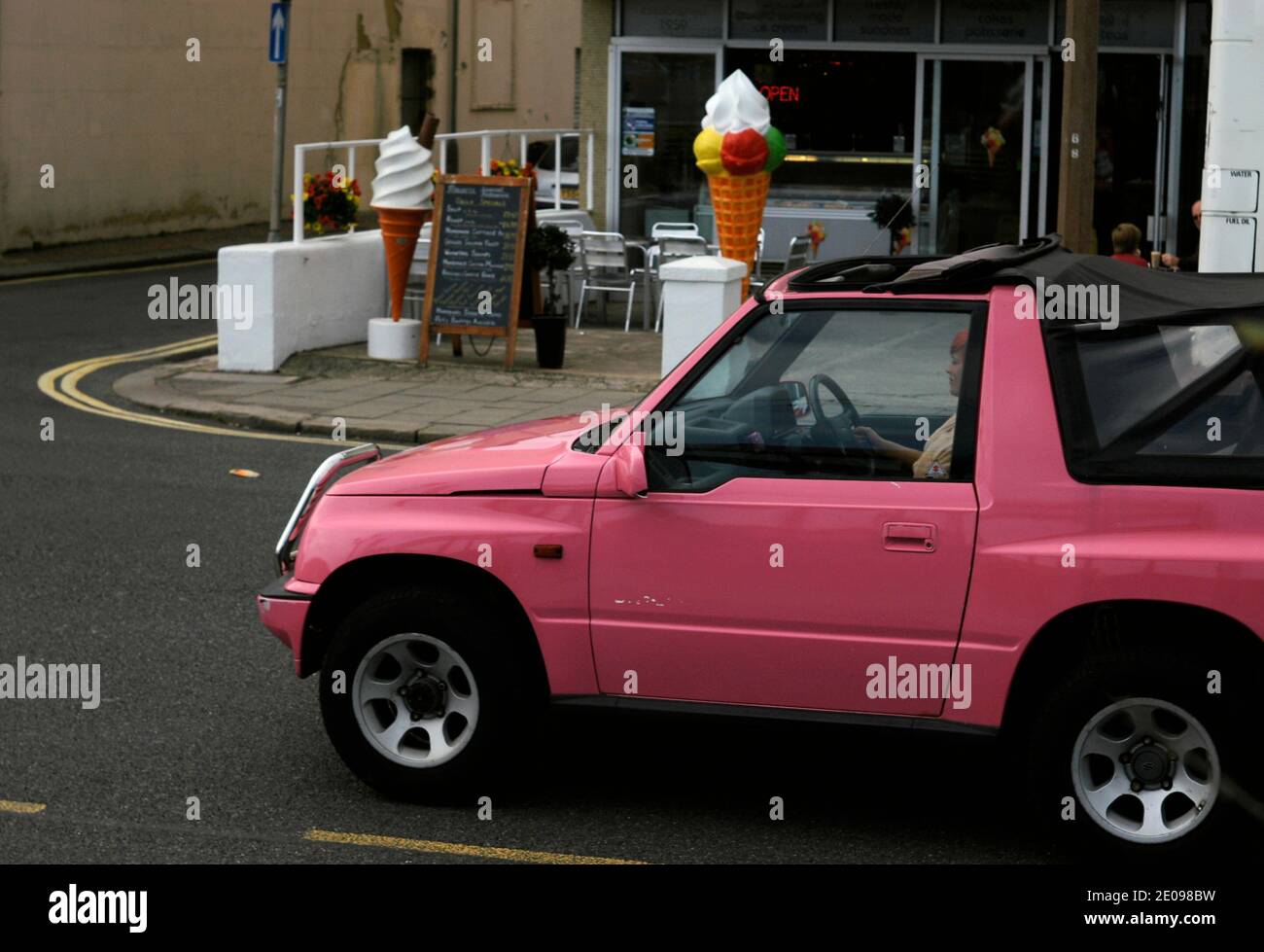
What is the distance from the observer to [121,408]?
14.8 meters

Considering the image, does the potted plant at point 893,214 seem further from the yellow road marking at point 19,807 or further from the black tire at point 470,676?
the yellow road marking at point 19,807

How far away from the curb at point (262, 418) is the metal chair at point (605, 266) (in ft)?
15.8

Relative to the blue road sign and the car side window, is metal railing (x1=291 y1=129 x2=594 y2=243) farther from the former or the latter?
the car side window

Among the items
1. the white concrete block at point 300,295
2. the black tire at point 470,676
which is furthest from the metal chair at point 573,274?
the black tire at point 470,676

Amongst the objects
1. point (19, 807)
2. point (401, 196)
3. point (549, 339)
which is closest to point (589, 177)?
point (401, 196)

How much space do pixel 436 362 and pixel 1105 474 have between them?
11.7 metres

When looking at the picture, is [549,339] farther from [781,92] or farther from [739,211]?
[781,92]

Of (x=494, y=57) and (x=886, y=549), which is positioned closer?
(x=886, y=549)

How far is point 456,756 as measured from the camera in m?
5.88

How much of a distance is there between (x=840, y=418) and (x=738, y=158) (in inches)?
374

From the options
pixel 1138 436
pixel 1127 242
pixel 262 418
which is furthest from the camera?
pixel 262 418

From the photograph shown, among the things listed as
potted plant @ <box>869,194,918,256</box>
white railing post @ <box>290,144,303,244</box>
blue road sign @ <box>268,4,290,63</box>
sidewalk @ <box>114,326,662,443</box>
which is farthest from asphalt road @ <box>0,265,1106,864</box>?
potted plant @ <box>869,194,918,256</box>

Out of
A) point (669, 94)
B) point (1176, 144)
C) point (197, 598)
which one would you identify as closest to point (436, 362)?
point (669, 94)

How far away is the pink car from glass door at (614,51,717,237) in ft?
52.2
